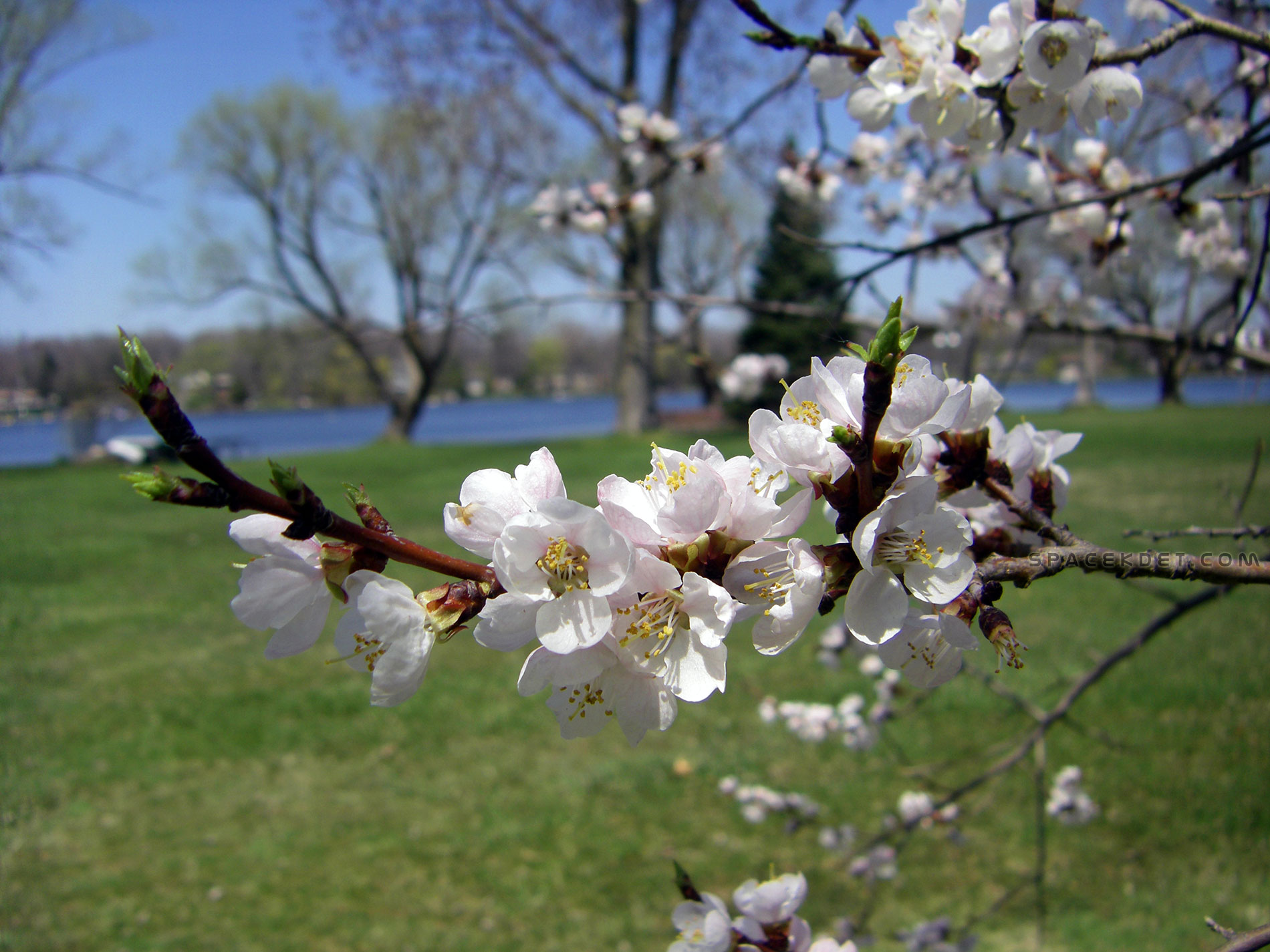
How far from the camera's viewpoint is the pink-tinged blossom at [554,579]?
0.69m

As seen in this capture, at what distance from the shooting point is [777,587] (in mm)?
754

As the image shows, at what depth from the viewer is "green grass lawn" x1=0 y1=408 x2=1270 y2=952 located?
10.3 feet

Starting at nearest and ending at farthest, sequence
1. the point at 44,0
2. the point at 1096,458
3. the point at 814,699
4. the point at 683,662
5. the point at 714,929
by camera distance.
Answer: the point at 683,662
the point at 714,929
the point at 814,699
the point at 44,0
the point at 1096,458

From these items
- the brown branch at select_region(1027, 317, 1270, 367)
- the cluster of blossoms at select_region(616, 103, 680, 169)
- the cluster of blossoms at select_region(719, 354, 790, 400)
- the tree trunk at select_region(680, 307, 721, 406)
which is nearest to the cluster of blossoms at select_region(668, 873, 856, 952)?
the brown branch at select_region(1027, 317, 1270, 367)

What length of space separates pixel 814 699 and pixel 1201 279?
3.08 metres

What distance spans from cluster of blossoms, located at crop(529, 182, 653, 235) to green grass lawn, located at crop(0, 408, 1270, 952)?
2463 millimetres

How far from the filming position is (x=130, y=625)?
6699 millimetres

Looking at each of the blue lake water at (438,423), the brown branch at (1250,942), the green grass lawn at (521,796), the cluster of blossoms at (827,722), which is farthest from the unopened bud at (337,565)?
the blue lake water at (438,423)

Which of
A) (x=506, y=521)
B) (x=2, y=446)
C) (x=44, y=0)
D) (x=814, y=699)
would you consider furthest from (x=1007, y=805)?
(x=44, y=0)

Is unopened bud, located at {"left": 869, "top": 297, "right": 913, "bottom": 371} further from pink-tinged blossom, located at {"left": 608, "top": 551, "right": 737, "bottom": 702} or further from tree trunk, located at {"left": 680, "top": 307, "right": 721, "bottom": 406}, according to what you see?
tree trunk, located at {"left": 680, "top": 307, "right": 721, "bottom": 406}

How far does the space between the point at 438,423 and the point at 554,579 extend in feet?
129

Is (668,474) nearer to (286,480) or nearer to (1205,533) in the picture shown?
(286,480)

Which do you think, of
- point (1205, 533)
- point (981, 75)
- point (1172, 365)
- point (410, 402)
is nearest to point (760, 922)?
point (1205, 533)

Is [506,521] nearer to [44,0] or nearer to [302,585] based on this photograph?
[302,585]
